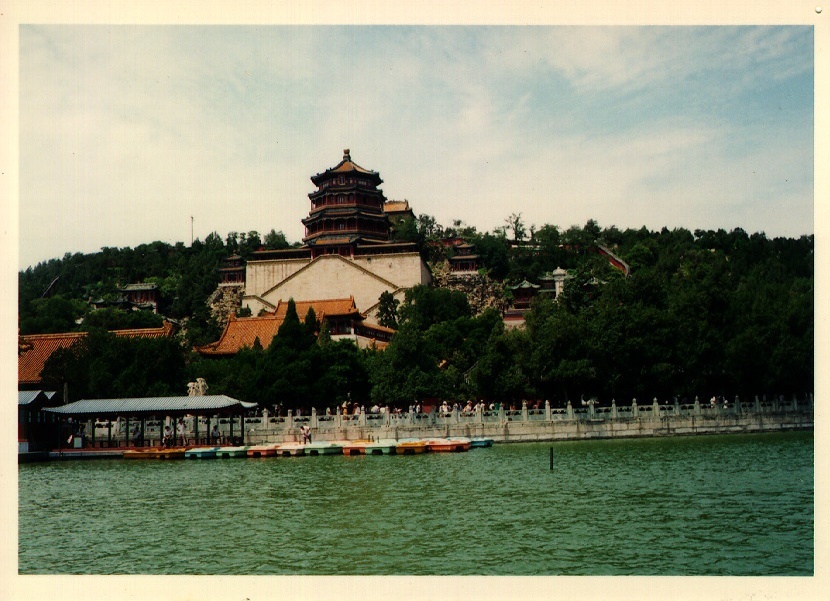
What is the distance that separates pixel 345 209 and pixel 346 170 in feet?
7.15

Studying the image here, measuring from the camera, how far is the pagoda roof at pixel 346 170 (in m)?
51.1

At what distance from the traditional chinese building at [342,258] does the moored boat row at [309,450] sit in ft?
82.0

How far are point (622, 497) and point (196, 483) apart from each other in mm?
8357

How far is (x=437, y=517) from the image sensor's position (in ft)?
44.9

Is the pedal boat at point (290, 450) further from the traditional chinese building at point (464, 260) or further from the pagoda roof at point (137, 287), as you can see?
the pagoda roof at point (137, 287)

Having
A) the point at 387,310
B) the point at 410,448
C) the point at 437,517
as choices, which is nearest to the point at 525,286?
the point at 387,310

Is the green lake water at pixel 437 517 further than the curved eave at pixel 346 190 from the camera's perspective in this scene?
No

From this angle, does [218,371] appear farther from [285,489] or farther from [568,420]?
[285,489]

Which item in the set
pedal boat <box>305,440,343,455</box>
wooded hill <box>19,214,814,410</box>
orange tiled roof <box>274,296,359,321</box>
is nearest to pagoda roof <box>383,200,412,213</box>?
orange tiled roof <box>274,296,359,321</box>

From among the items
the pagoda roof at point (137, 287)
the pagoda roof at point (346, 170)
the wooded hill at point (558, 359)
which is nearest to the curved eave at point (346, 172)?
the pagoda roof at point (346, 170)

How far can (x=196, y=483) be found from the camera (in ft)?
59.7

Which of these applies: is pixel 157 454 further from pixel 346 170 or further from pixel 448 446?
pixel 346 170

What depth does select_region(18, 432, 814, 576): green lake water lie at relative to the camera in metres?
11.0

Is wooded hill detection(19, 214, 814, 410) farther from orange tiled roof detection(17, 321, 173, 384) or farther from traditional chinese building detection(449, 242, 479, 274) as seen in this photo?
traditional chinese building detection(449, 242, 479, 274)
